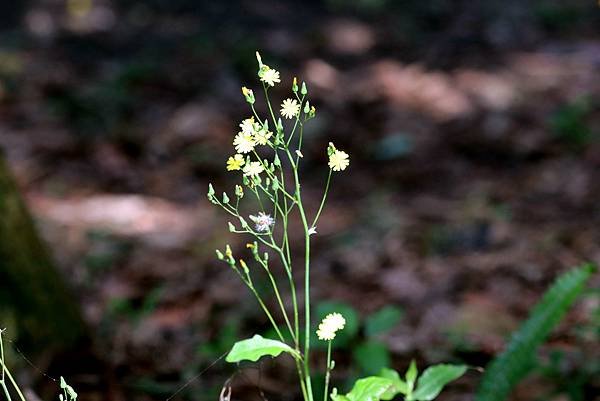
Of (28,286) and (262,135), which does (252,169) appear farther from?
(28,286)

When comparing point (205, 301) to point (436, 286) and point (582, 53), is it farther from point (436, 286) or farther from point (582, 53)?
point (582, 53)

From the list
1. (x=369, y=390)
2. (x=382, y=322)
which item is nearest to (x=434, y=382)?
(x=369, y=390)

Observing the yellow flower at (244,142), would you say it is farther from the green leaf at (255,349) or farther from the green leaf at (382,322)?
the green leaf at (382,322)

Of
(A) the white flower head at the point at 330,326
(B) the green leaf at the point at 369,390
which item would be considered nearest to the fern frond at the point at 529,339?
(B) the green leaf at the point at 369,390

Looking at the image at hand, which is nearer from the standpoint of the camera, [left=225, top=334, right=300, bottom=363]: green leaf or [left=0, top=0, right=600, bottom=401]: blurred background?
[left=225, top=334, right=300, bottom=363]: green leaf

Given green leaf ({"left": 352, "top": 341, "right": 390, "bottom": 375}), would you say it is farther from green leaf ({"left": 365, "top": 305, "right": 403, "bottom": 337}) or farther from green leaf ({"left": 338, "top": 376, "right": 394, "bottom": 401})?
green leaf ({"left": 338, "top": 376, "right": 394, "bottom": 401})

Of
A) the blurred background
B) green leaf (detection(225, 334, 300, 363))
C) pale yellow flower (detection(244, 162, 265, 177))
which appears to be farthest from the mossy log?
pale yellow flower (detection(244, 162, 265, 177))
